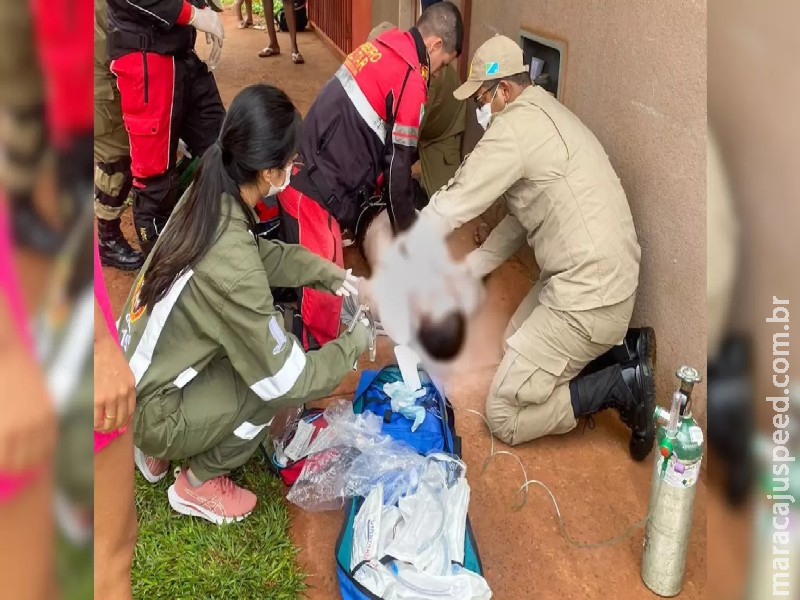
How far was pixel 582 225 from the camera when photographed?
108 inches

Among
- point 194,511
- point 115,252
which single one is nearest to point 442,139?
point 115,252

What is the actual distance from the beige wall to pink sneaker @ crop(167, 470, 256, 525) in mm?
1713

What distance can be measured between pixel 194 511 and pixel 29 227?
7.45 ft

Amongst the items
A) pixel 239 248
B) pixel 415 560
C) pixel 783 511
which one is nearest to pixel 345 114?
pixel 239 248

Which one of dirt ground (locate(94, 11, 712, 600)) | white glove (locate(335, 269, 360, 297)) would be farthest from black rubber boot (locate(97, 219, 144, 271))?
white glove (locate(335, 269, 360, 297))

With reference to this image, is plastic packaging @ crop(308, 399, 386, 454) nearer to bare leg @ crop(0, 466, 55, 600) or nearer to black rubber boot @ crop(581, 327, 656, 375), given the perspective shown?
black rubber boot @ crop(581, 327, 656, 375)

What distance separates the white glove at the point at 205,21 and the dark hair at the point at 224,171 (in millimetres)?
1699

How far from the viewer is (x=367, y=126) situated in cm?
328

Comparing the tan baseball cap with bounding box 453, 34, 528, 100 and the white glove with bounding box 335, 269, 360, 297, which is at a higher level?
the tan baseball cap with bounding box 453, 34, 528, 100

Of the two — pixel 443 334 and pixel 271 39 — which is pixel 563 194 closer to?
pixel 443 334

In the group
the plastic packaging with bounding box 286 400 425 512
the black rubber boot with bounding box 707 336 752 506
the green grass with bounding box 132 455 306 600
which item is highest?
the black rubber boot with bounding box 707 336 752 506

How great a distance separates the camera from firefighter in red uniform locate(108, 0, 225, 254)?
3.34m

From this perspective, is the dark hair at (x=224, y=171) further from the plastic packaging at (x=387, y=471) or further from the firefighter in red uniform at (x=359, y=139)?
the firefighter in red uniform at (x=359, y=139)

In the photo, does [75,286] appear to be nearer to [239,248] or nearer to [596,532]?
[239,248]
